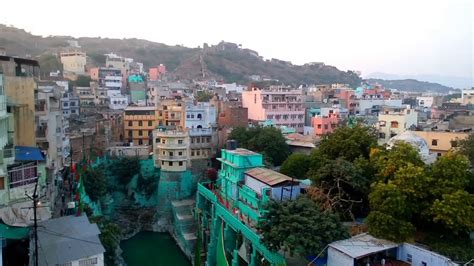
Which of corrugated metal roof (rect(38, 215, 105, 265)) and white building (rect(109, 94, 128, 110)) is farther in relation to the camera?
white building (rect(109, 94, 128, 110))

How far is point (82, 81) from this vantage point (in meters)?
59.7

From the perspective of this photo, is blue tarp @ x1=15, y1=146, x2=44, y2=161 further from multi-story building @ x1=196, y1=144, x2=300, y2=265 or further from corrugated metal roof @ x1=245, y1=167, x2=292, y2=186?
corrugated metal roof @ x1=245, y1=167, x2=292, y2=186

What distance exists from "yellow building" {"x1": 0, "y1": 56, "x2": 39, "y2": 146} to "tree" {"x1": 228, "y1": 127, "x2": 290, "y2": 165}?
17515 millimetres

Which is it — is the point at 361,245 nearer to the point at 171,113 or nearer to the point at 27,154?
the point at 27,154

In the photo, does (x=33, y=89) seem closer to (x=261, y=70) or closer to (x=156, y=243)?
(x=156, y=243)

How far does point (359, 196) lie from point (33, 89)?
1803cm

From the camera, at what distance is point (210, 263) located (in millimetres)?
28062

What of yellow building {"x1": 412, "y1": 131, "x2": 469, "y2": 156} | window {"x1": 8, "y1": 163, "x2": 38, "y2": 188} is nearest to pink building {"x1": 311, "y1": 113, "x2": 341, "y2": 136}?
yellow building {"x1": 412, "y1": 131, "x2": 469, "y2": 156}

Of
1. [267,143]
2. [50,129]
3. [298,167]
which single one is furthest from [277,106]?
[50,129]

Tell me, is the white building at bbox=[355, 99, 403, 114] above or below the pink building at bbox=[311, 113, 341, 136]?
above

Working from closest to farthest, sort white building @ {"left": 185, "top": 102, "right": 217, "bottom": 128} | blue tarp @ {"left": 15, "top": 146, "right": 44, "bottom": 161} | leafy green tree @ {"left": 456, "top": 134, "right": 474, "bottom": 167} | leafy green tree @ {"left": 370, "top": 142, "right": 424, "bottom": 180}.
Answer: blue tarp @ {"left": 15, "top": 146, "right": 44, "bottom": 161} < leafy green tree @ {"left": 370, "top": 142, "right": 424, "bottom": 180} < leafy green tree @ {"left": 456, "top": 134, "right": 474, "bottom": 167} < white building @ {"left": 185, "top": 102, "right": 217, "bottom": 128}

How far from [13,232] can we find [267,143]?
2186 centimetres

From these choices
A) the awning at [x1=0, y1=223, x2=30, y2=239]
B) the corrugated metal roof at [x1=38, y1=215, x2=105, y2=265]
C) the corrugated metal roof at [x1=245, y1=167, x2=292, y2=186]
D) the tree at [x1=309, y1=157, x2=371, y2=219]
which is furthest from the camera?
the corrugated metal roof at [x1=245, y1=167, x2=292, y2=186]

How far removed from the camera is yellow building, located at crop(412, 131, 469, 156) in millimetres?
32906
